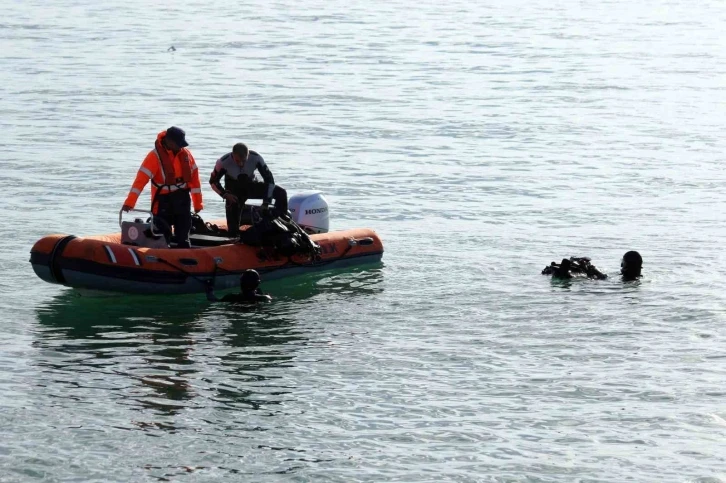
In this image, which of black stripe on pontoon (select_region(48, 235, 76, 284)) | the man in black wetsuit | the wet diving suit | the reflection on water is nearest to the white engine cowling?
the reflection on water

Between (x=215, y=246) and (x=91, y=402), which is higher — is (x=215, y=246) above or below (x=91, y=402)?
above

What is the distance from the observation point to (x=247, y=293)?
15.2 meters

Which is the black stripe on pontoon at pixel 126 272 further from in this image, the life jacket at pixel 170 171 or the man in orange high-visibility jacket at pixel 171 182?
the life jacket at pixel 170 171

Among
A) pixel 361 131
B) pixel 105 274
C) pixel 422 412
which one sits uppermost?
pixel 361 131

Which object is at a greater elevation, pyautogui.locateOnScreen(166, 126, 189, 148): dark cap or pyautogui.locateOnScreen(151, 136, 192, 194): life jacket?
pyautogui.locateOnScreen(166, 126, 189, 148): dark cap

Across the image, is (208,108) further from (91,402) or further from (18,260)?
(91,402)

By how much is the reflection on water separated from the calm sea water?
4 cm

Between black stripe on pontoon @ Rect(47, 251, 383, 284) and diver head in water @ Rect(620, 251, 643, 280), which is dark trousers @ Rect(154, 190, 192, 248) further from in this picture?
diver head in water @ Rect(620, 251, 643, 280)

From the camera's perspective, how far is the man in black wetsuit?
52.5ft

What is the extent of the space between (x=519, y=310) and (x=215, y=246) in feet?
12.3

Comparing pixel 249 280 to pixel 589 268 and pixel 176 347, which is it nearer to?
pixel 176 347

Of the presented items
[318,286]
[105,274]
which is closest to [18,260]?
[105,274]

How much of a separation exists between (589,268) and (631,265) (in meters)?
0.54

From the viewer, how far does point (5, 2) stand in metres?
56.2
